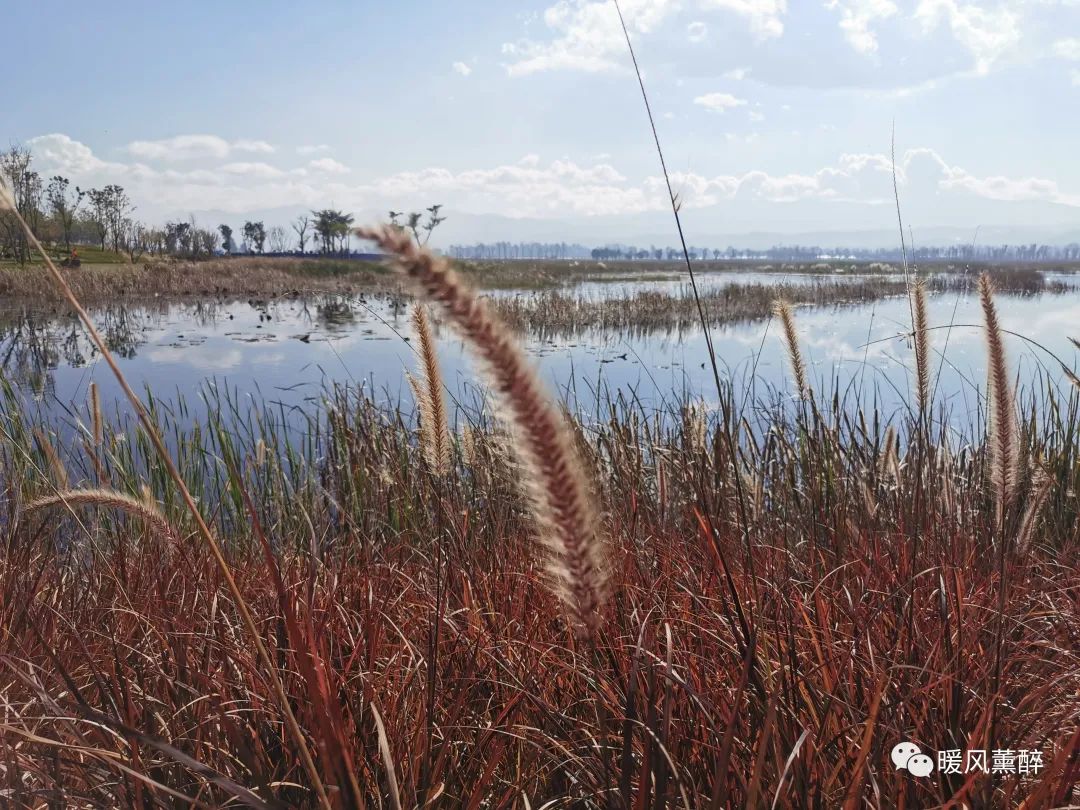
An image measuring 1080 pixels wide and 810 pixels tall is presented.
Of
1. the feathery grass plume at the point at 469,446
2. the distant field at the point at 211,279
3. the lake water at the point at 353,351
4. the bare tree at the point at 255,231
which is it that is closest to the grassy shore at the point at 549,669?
the feathery grass plume at the point at 469,446

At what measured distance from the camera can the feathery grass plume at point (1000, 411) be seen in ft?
7.75

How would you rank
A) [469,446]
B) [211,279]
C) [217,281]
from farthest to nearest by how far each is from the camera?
1. [211,279]
2. [217,281]
3. [469,446]

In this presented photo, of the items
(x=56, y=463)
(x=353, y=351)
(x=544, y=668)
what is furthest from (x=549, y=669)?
(x=353, y=351)

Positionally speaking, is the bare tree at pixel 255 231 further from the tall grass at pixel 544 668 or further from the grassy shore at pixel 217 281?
the tall grass at pixel 544 668

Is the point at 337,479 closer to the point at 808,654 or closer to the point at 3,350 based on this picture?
the point at 808,654

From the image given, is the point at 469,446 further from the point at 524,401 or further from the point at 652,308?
the point at 652,308

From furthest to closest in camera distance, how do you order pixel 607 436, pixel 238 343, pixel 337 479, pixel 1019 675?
pixel 238 343
pixel 337 479
pixel 607 436
pixel 1019 675

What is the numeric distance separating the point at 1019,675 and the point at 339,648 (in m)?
1.92

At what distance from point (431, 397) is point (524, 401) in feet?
3.97

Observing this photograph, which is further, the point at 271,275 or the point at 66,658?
the point at 271,275

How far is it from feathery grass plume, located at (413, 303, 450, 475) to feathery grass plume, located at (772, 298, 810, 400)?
4.87 feet

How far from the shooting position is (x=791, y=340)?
3096 mm

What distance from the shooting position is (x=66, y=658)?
7.55 feet

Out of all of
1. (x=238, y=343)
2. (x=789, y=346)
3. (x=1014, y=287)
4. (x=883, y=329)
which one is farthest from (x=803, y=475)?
(x=1014, y=287)
